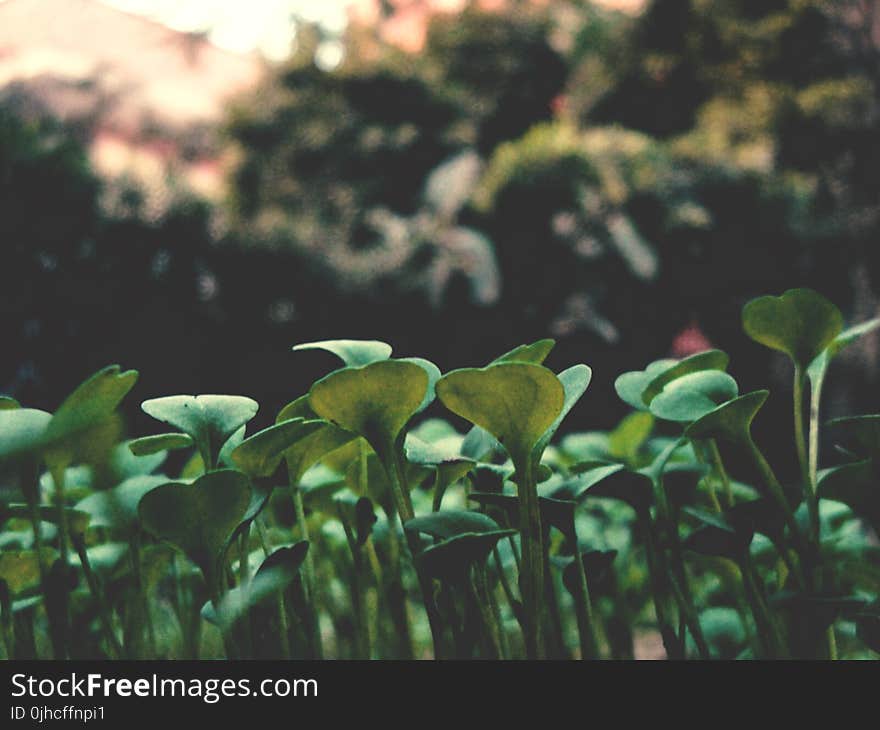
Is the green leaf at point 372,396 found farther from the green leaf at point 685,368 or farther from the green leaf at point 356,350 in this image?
the green leaf at point 685,368

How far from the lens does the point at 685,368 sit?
0.50 m

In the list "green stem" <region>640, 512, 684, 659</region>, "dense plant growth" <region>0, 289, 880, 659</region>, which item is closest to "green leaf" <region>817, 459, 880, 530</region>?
"dense plant growth" <region>0, 289, 880, 659</region>

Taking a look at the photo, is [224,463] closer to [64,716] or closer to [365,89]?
[64,716]

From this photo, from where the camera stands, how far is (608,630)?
27.5 inches

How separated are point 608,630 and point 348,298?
2651mm

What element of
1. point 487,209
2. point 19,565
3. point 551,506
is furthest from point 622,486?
point 487,209

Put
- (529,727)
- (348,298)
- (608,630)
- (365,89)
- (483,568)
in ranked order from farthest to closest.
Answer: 1. (365,89)
2. (348,298)
3. (608,630)
4. (483,568)
5. (529,727)

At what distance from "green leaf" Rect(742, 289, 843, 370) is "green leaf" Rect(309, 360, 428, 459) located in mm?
197

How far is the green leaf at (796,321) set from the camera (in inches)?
17.3

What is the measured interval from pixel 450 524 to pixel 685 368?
0.20 m

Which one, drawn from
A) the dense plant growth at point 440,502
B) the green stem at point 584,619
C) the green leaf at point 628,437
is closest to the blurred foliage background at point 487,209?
the green leaf at point 628,437

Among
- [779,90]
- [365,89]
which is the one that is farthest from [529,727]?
[365,89]

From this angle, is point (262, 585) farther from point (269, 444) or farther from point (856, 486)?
point (856, 486)

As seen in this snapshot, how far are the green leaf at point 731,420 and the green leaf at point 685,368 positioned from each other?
0.07 m
